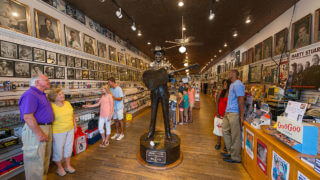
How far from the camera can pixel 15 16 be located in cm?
225

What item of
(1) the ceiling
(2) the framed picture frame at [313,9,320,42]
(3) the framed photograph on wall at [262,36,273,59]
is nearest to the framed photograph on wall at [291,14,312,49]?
(2) the framed picture frame at [313,9,320,42]

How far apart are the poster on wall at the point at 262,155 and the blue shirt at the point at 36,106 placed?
11.0ft

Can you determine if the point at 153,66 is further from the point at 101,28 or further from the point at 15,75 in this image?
the point at 101,28

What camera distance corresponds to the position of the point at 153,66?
2.81m

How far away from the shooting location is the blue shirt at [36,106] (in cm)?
163

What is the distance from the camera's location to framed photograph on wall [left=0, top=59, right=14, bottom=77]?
2083mm

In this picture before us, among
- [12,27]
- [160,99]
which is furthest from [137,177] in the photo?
[12,27]

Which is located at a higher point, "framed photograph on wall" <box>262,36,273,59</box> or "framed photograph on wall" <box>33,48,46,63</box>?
"framed photograph on wall" <box>262,36,273,59</box>

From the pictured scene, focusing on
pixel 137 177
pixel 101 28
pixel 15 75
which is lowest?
pixel 137 177

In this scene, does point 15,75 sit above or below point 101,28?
below

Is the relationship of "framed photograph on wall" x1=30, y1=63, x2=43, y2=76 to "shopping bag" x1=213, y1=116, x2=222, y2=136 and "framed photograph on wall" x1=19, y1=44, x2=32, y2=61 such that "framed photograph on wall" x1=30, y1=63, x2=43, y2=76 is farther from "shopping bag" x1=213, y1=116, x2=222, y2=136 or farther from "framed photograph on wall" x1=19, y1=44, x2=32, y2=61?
"shopping bag" x1=213, y1=116, x2=222, y2=136

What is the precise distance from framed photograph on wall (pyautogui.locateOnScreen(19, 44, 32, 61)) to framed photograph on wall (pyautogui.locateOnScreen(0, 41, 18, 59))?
0.07m

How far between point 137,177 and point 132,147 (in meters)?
1.07

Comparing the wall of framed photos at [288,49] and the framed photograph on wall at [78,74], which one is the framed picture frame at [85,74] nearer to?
the framed photograph on wall at [78,74]
